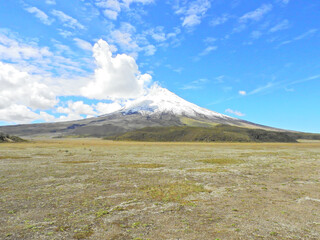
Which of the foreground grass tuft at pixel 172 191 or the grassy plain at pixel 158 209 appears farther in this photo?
the foreground grass tuft at pixel 172 191

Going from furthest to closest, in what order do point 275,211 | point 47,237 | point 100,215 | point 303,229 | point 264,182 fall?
1. point 264,182
2. point 275,211
3. point 100,215
4. point 303,229
5. point 47,237

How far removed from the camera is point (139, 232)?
10.0m

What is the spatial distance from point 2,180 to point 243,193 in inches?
973

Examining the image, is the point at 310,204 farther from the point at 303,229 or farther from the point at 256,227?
the point at 256,227

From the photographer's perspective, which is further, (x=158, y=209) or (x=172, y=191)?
(x=172, y=191)

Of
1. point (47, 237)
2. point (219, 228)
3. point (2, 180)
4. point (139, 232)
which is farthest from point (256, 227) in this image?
point (2, 180)

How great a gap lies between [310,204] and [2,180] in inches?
1137

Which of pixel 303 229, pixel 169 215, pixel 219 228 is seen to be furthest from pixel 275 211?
pixel 169 215

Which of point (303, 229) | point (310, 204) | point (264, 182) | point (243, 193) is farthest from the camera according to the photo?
point (264, 182)

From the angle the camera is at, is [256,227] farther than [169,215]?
No

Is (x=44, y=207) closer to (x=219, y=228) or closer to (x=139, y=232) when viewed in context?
(x=139, y=232)

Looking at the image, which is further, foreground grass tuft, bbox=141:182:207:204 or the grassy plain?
foreground grass tuft, bbox=141:182:207:204

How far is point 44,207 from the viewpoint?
1355cm

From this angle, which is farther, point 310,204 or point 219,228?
point 310,204
